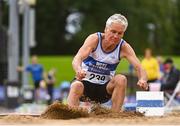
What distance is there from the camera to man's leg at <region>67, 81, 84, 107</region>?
380 inches

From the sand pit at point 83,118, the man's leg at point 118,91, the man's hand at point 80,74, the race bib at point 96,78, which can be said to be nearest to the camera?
the sand pit at point 83,118

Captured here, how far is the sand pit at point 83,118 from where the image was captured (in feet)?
26.5

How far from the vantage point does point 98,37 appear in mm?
9812

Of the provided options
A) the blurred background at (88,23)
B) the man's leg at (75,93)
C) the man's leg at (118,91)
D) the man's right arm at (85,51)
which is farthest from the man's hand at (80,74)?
the blurred background at (88,23)

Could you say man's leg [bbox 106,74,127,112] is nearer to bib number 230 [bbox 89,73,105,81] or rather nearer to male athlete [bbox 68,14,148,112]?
male athlete [bbox 68,14,148,112]

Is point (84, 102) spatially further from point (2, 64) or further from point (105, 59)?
point (2, 64)

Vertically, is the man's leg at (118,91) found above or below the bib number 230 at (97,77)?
below

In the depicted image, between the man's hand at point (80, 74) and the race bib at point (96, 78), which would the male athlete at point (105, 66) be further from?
the man's hand at point (80, 74)

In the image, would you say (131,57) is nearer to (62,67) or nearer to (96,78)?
(96,78)

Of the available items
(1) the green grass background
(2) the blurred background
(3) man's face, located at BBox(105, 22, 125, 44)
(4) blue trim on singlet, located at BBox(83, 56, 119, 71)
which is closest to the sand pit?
(4) blue trim on singlet, located at BBox(83, 56, 119, 71)

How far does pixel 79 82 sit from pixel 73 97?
8.3 inches

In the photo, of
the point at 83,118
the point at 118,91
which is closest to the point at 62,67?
the point at 118,91

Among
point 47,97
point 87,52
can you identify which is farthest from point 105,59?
point 47,97

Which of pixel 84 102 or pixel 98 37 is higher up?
pixel 98 37
